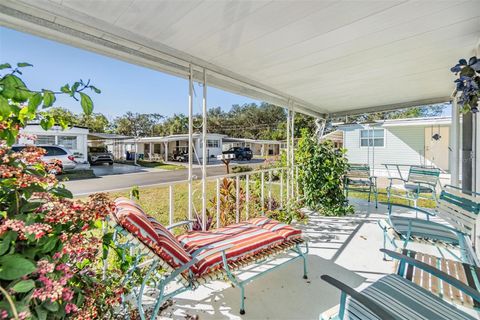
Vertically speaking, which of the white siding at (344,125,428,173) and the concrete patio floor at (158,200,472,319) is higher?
the white siding at (344,125,428,173)

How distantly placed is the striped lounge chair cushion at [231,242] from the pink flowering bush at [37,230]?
0.77 m

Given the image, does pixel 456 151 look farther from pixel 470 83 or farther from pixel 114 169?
pixel 114 169

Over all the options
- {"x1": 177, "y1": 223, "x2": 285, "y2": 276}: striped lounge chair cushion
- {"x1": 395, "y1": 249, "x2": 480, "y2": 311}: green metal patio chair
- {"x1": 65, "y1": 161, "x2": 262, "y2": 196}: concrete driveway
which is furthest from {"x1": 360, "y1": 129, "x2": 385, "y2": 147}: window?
{"x1": 177, "y1": 223, "x2": 285, "y2": 276}: striped lounge chair cushion

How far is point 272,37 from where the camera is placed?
2.27 metres

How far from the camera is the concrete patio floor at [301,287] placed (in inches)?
74.4

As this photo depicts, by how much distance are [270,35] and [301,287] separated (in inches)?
96.1

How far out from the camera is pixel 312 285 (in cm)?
224

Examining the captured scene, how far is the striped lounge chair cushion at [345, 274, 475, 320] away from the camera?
1251 millimetres

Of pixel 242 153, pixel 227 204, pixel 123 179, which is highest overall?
pixel 242 153

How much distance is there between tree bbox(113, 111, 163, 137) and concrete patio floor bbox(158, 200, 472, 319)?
15.4 meters

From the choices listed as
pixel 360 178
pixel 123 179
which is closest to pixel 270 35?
pixel 360 178

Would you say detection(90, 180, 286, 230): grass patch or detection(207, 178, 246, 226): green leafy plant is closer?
detection(207, 178, 246, 226): green leafy plant

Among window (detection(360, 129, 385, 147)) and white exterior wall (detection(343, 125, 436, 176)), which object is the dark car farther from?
window (detection(360, 129, 385, 147))

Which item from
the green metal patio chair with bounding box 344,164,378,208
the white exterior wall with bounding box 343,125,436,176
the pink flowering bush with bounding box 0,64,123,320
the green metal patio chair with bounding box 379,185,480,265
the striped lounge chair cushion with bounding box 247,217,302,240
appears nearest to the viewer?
the pink flowering bush with bounding box 0,64,123,320
